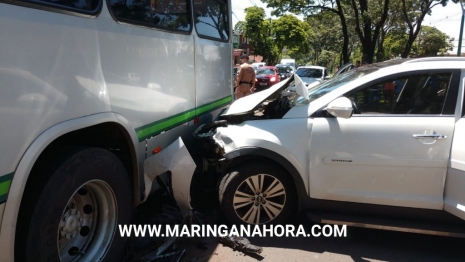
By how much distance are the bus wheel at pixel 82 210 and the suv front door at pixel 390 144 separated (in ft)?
5.83

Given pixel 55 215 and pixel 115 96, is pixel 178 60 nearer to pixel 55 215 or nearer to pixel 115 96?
pixel 115 96

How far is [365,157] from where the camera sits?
3.46 metres

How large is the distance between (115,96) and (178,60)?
126cm

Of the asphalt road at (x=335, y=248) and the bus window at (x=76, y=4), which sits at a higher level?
the bus window at (x=76, y=4)

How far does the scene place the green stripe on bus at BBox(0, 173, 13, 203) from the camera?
199 centimetres

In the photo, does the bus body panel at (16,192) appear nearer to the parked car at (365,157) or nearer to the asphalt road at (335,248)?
the asphalt road at (335,248)

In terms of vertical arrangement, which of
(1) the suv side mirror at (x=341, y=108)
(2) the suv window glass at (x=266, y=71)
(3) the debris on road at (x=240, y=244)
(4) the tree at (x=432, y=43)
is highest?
(4) the tree at (x=432, y=43)

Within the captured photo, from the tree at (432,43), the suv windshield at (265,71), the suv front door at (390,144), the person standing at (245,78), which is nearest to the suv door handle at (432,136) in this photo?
the suv front door at (390,144)

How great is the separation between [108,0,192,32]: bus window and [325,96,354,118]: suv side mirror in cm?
178

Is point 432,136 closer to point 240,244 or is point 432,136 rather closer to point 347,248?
point 347,248

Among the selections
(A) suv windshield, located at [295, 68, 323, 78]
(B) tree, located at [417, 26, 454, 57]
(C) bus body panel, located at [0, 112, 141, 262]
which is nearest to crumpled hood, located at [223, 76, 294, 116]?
(C) bus body panel, located at [0, 112, 141, 262]

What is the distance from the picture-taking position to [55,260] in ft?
7.89

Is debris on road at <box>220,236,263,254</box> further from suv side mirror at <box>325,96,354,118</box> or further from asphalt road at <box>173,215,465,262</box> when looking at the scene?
suv side mirror at <box>325,96,354,118</box>

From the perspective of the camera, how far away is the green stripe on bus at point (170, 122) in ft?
11.1
